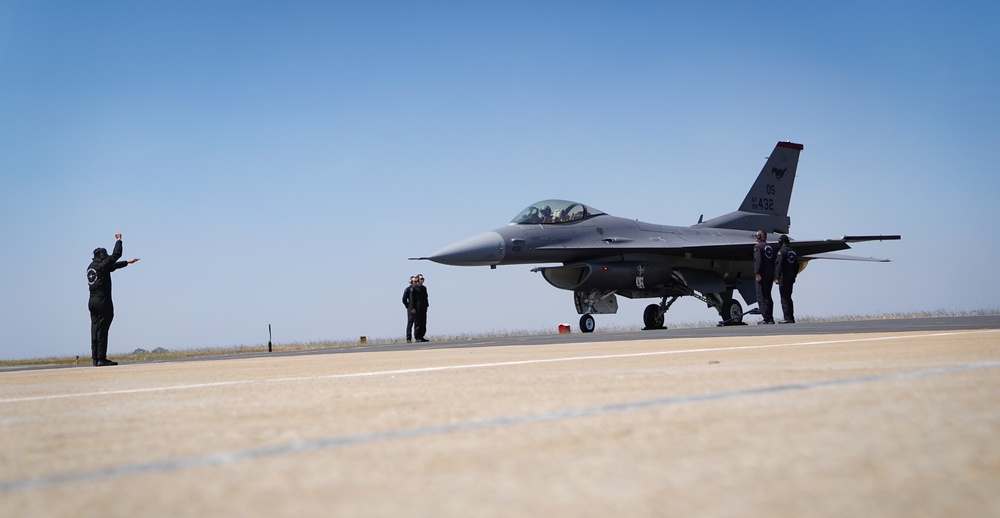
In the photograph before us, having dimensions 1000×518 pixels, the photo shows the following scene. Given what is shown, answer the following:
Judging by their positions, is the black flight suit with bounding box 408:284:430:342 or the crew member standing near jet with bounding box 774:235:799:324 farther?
the black flight suit with bounding box 408:284:430:342

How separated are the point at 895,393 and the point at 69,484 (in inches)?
94.5

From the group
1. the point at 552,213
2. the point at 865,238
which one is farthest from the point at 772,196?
the point at 552,213

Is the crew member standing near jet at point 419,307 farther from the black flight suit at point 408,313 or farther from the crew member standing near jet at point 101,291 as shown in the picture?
the crew member standing near jet at point 101,291

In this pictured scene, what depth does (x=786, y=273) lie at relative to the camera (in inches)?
690

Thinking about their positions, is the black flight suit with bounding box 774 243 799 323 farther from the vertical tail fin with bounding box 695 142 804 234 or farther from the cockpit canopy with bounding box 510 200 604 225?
the vertical tail fin with bounding box 695 142 804 234

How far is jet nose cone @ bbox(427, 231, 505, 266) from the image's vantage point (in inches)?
798

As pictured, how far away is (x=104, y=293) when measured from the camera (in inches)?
520

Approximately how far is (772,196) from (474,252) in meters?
11.4

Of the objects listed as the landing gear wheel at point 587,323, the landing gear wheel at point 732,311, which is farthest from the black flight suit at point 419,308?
the landing gear wheel at point 732,311

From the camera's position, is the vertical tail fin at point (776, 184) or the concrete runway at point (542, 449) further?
the vertical tail fin at point (776, 184)

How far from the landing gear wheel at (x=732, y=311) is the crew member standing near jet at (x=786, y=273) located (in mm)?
5832

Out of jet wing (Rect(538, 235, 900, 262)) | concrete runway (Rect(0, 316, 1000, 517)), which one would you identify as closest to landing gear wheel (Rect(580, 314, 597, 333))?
jet wing (Rect(538, 235, 900, 262))

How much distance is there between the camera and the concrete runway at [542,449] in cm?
163

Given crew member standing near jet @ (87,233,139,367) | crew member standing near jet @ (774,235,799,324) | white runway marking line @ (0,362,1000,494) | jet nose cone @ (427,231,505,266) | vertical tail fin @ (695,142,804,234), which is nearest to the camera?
white runway marking line @ (0,362,1000,494)
